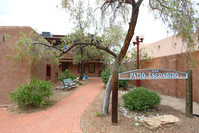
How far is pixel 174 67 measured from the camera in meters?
7.41

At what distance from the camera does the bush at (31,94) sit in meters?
5.43

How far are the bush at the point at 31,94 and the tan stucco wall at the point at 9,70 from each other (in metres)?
1.13

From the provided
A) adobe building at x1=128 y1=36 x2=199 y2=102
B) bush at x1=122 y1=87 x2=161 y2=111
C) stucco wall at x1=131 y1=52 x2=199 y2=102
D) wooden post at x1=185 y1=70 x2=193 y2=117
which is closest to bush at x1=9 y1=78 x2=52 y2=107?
bush at x1=122 y1=87 x2=161 y2=111

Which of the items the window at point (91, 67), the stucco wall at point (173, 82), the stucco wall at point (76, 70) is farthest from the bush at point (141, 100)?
the window at point (91, 67)

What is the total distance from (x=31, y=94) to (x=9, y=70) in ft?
7.79

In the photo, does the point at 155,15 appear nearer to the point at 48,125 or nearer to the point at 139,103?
the point at 139,103

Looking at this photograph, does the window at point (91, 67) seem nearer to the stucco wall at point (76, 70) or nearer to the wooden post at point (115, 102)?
the stucco wall at point (76, 70)

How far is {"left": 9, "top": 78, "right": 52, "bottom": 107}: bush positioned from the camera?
17.8ft

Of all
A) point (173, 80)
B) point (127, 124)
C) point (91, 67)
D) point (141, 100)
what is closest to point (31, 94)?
point (127, 124)

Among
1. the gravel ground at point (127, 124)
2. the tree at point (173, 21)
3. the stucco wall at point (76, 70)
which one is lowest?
the gravel ground at point (127, 124)

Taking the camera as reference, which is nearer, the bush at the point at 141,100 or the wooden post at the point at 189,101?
the wooden post at the point at 189,101

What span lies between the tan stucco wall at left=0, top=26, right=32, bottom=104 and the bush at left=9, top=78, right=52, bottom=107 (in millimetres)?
1131

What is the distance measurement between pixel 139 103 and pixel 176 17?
11.8 ft

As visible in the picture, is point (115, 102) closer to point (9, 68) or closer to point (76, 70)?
point (9, 68)
